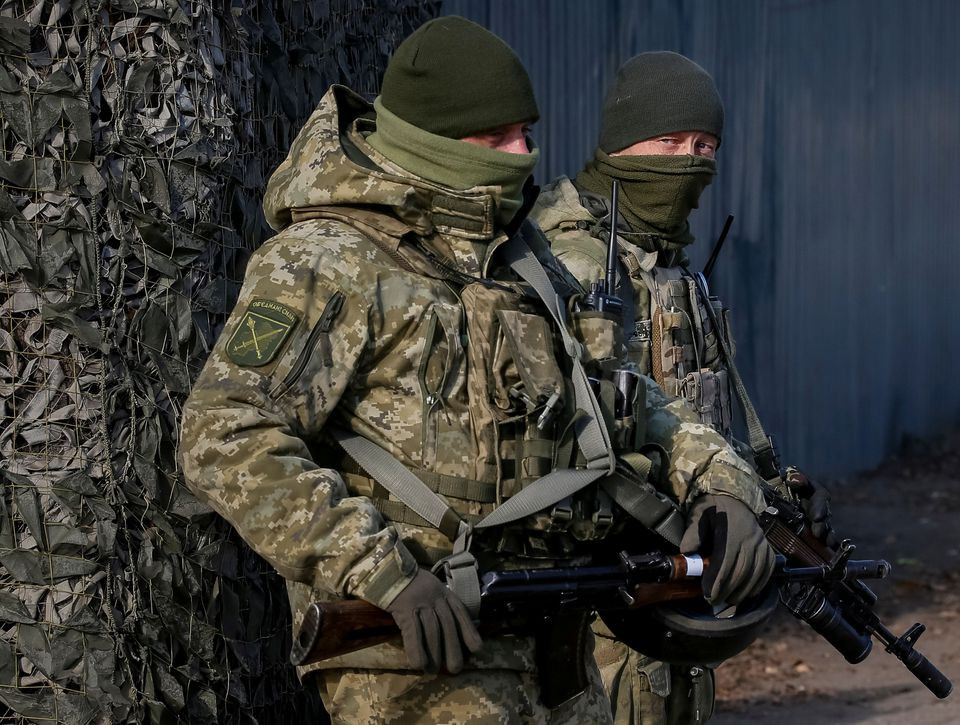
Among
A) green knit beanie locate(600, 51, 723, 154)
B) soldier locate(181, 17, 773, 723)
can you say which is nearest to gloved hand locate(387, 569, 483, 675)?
soldier locate(181, 17, 773, 723)

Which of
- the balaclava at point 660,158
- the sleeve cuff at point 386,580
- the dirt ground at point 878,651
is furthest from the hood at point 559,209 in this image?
the dirt ground at point 878,651

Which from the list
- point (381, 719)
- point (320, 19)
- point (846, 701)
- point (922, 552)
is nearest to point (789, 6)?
point (922, 552)

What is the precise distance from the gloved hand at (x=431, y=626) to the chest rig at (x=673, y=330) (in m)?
1.60

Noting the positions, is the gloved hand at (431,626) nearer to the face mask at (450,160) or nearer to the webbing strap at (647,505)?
the webbing strap at (647,505)

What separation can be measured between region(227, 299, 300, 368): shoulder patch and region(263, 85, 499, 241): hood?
30 centimetres

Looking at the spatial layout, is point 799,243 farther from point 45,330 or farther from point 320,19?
point 45,330

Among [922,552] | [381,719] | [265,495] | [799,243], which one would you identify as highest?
[265,495]

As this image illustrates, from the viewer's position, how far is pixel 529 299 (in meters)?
2.73

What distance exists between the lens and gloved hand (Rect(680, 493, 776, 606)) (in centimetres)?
270

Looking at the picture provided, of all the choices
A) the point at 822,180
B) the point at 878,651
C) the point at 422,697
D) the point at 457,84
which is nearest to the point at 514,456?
the point at 422,697

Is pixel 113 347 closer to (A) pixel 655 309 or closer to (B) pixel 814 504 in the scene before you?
(A) pixel 655 309

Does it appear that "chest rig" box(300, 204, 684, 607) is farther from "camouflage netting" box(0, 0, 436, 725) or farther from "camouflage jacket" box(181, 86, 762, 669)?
"camouflage netting" box(0, 0, 436, 725)

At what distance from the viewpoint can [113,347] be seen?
3.30 metres

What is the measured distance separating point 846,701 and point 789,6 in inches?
200
